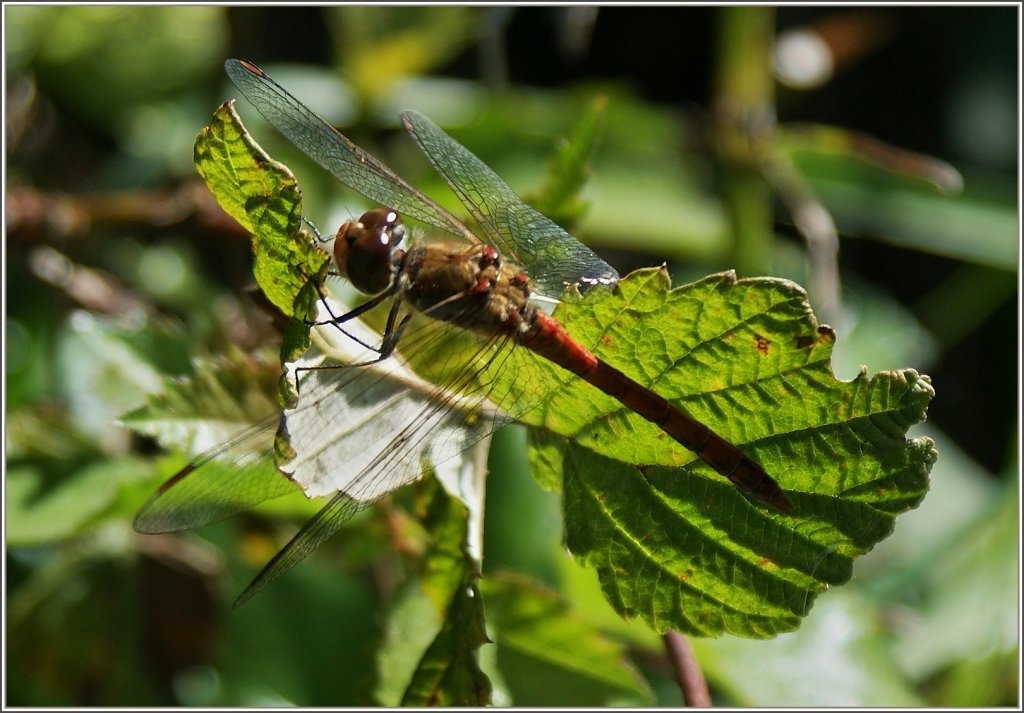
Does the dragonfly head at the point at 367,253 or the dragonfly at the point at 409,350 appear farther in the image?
the dragonfly head at the point at 367,253

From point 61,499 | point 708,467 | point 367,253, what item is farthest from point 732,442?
point 61,499

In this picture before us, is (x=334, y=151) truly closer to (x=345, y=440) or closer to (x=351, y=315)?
(x=351, y=315)

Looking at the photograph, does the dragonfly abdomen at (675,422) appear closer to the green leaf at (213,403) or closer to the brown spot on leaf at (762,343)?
the brown spot on leaf at (762,343)

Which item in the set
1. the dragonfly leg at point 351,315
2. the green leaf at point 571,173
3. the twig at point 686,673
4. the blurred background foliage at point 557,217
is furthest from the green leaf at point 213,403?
the twig at point 686,673

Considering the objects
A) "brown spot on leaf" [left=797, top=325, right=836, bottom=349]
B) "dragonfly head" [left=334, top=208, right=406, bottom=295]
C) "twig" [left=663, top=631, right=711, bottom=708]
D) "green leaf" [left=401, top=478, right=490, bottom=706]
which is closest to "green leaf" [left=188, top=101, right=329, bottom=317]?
"dragonfly head" [left=334, top=208, right=406, bottom=295]

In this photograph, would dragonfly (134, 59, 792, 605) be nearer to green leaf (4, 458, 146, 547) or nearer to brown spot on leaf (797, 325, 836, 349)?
brown spot on leaf (797, 325, 836, 349)

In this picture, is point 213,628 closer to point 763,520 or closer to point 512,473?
point 512,473
